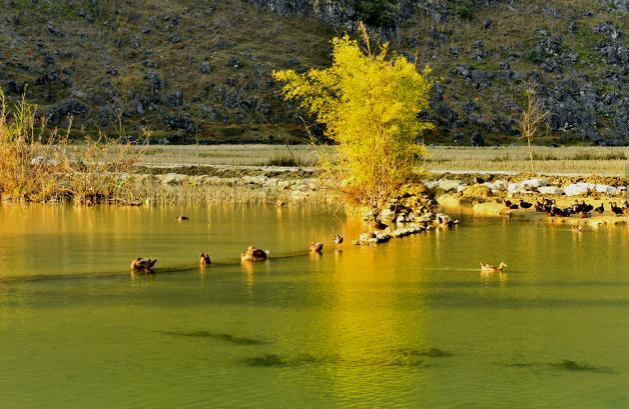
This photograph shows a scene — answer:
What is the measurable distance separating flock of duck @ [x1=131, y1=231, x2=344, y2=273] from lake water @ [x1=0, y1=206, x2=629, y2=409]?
37cm

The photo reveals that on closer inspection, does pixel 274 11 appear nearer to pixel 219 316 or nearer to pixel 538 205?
pixel 538 205

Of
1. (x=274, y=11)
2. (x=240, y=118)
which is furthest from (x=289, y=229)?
(x=274, y=11)

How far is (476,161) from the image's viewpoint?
6062 centimetres

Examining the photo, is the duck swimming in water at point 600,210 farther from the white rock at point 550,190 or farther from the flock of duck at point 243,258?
the flock of duck at point 243,258

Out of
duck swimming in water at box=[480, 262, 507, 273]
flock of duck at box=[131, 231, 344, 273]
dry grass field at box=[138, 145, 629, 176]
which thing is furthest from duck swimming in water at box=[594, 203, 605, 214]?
duck swimming in water at box=[480, 262, 507, 273]

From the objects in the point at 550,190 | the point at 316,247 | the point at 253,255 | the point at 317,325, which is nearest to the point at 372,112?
the point at 316,247

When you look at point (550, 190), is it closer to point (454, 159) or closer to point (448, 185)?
point (448, 185)

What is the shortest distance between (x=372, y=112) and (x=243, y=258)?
11.0m

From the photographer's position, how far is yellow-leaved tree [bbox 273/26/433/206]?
33719mm

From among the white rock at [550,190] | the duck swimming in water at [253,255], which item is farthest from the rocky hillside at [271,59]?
the duck swimming in water at [253,255]

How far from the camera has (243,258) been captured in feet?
80.8

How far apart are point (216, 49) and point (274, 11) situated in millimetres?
14027

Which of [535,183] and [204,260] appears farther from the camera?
[535,183]

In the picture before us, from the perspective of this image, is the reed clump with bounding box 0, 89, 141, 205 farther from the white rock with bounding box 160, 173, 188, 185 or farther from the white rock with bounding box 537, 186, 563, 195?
the white rock with bounding box 537, 186, 563, 195
